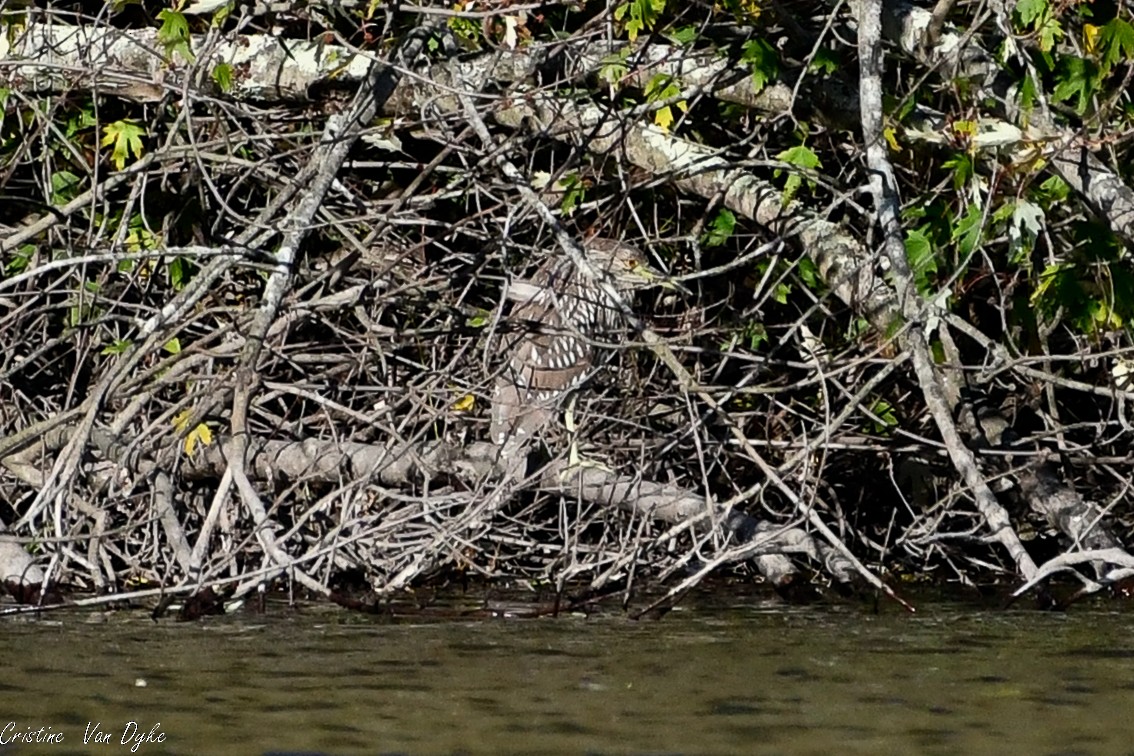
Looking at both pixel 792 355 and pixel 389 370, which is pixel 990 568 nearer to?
pixel 792 355

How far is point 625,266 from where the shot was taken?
662cm

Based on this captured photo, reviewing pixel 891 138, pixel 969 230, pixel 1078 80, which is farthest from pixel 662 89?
pixel 1078 80

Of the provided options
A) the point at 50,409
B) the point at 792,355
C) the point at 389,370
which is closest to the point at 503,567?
the point at 389,370

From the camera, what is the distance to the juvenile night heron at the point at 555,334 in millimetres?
6336

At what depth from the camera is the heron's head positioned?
6289 millimetres

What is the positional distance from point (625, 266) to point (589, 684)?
2.07 m

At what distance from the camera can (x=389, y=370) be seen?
717cm

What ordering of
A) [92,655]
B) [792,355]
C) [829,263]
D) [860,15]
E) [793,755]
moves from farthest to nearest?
[792,355]
[829,263]
[860,15]
[92,655]
[793,755]

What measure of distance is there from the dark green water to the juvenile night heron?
81cm

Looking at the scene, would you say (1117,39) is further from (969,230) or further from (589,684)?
(589,684)

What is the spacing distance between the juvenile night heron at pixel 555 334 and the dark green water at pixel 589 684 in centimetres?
81

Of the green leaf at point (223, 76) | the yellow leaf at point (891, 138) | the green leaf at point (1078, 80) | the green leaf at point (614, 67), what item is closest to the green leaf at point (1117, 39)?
the green leaf at point (1078, 80)

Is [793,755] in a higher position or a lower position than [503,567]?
lower

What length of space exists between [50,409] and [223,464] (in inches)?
45.0
